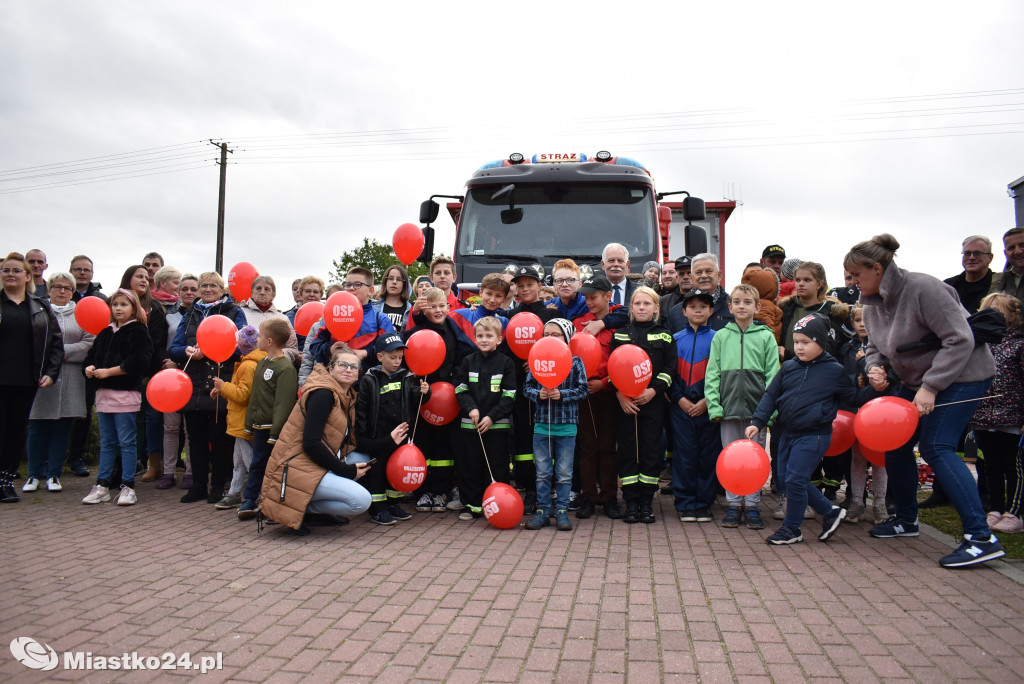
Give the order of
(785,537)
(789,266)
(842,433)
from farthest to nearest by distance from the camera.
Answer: (789,266) < (842,433) < (785,537)

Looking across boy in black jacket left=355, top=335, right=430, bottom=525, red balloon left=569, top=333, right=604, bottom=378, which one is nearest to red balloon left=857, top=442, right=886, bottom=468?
red balloon left=569, top=333, right=604, bottom=378

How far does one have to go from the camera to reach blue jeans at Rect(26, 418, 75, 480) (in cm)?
727

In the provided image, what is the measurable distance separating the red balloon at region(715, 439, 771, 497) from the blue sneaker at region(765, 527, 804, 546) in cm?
48

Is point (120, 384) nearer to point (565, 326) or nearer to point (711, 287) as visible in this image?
point (565, 326)

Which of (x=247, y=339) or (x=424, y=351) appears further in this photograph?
(x=247, y=339)

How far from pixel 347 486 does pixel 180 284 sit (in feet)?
11.5

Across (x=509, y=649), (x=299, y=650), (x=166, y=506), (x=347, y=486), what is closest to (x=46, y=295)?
(x=166, y=506)

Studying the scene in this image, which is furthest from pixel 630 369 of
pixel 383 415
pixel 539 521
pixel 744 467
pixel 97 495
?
pixel 97 495

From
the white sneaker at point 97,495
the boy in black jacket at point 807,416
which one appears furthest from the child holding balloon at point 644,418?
the white sneaker at point 97,495

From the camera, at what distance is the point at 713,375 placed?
5855mm

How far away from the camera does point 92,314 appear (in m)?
6.89

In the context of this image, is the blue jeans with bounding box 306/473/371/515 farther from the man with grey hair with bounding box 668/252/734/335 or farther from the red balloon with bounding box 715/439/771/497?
the man with grey hair with bounding box 668/252/734/335

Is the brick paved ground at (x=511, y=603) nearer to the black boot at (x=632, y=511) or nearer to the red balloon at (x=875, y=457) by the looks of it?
the black boot at (x=632, y=511)

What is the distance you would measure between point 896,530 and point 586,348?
9.09 ft
